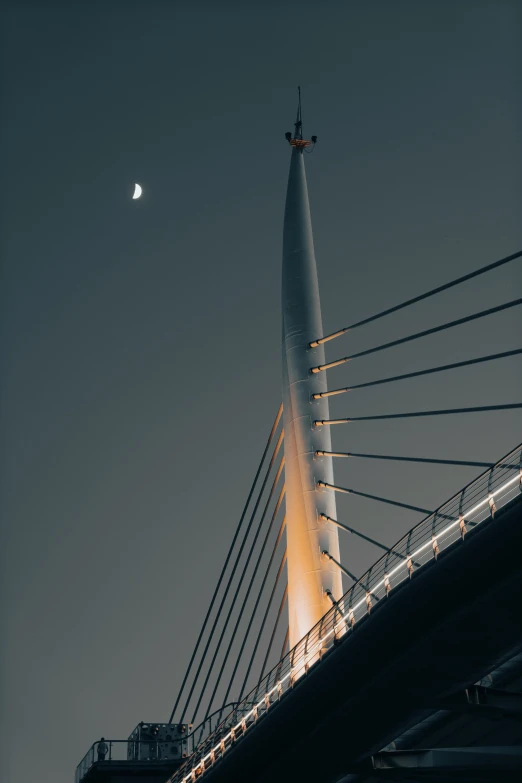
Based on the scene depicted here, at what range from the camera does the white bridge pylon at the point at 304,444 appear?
46750mm

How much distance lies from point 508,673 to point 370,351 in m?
13.2

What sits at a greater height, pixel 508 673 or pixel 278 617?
pixel 278 617

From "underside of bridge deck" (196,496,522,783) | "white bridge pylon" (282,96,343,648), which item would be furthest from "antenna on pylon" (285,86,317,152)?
"underside of bridge deck" (196,496,522,783)

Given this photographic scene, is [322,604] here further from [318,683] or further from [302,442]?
[318,683]

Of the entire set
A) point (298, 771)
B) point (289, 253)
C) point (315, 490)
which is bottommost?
point (298, 771)

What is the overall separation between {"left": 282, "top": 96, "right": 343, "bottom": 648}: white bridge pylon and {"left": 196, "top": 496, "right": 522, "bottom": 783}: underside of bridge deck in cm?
633

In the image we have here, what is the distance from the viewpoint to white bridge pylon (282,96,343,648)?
4675 centimetres

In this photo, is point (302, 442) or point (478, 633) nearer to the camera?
point (478, 633)

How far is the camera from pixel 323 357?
5162cm

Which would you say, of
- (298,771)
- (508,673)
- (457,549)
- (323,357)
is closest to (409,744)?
(298,771)

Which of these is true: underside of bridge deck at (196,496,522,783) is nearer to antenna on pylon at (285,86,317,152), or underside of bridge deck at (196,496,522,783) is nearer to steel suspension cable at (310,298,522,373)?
steel suspension cable at (310,298,522,373)

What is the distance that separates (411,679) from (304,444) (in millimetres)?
16451

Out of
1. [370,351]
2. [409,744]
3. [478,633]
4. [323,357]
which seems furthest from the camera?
[323,357]

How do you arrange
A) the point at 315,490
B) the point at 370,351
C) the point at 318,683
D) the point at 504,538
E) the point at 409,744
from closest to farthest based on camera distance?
the point at 504,538, the point at 318,683, the point at 409,744, the point at 370,351, the point at 315,490
